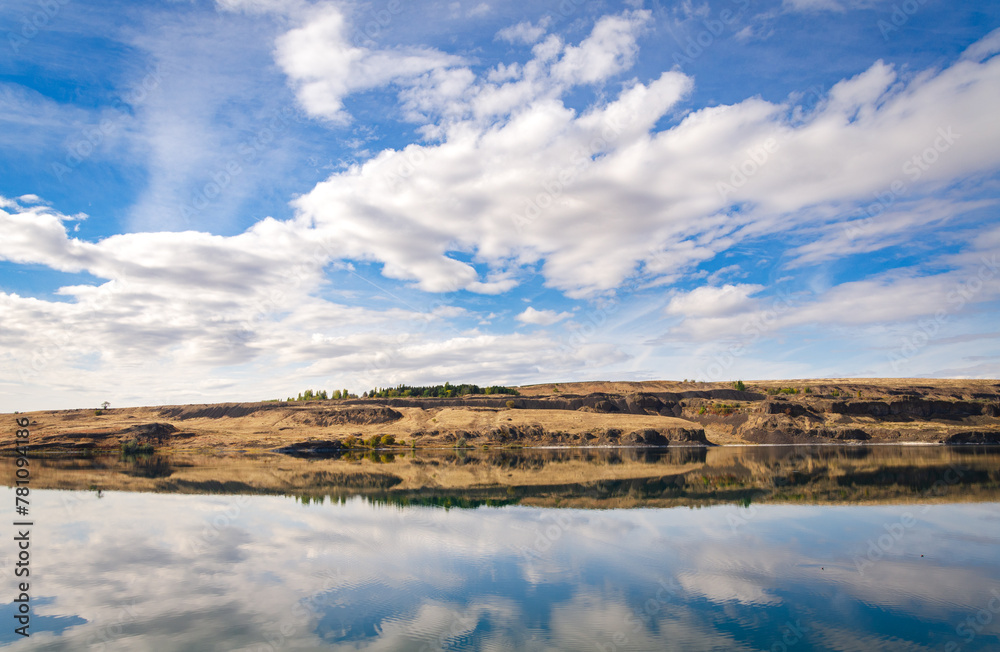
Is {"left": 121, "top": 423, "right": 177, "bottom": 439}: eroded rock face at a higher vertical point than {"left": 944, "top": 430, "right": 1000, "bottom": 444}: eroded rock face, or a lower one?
higher

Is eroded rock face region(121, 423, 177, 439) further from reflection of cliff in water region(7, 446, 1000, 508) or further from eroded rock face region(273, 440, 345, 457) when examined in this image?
eroded rock face region(273, 440, 345, 457)

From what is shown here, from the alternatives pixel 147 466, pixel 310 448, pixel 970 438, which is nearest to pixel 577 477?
pixel 147 466

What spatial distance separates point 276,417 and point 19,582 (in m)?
105

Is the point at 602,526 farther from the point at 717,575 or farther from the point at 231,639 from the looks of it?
the point at 231,639

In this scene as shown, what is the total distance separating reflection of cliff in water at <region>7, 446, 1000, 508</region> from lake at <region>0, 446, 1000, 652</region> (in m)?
0.52

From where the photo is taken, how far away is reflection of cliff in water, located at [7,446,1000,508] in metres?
37.8

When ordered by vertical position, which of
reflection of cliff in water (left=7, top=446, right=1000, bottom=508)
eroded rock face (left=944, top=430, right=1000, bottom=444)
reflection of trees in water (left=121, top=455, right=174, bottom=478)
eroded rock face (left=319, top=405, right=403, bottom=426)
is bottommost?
eroded rock face (left=944, top=430, right=1000, bottom=444)

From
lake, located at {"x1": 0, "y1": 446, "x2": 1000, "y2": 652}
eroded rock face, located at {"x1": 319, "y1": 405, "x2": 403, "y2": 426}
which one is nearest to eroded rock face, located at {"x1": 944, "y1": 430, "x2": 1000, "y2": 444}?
lake, located at {"x1": 0, "y1": 446, "x2": 1000, "y2": 652}

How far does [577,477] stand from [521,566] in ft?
94.6

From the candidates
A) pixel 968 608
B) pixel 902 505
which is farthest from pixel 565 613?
pixel 902 505

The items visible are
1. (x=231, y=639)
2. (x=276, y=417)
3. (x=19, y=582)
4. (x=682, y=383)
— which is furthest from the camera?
(x=682, y=383)

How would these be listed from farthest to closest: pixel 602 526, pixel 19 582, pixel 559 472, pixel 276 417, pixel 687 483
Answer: pixel 276 417
pixel 559 472
pixel 687 483
pixel 602 526
pixel 19 582

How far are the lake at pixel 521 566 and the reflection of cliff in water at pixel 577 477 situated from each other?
52cm

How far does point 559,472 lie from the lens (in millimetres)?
53875
